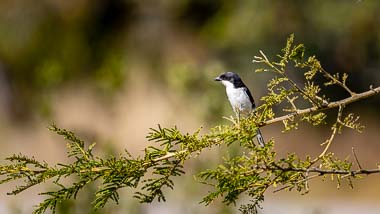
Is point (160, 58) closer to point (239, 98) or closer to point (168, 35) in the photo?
point (168, 35)

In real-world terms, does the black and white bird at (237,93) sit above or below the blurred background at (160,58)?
below

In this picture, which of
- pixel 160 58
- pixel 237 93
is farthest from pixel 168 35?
pixel 237 93

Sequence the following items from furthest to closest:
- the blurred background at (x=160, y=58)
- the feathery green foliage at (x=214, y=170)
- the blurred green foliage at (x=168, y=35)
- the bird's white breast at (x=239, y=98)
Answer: the blurred green foliage at (x=168, y=35)
the blurred background at (x=160, y=58)
the bird's white breast at (x=239, y=98)
the feathery green foliage at (x=214, y=170)

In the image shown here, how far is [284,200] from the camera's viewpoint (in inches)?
645

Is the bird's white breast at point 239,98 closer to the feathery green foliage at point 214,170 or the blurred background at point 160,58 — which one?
the feathery green foliage at point 214,170

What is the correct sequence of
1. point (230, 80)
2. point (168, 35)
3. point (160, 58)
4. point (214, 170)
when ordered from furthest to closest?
point (168, 35) < point (160, 58) < point (230, 80) < point (214, 170)

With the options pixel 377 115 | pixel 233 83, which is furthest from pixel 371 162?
pixel 233 83

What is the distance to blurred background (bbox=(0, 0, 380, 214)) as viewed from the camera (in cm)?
1563

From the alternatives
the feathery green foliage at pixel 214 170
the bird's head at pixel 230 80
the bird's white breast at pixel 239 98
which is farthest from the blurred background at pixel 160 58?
the feathery green foliage at pixel 214 170

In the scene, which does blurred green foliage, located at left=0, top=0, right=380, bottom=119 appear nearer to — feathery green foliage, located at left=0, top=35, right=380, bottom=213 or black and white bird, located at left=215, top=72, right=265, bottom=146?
black and white bird, located at left=215, top=72, right=265, bottom=146

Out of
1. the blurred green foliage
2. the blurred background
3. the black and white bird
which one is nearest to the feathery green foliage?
the black and white bird

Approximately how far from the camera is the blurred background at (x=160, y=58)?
15633 mm

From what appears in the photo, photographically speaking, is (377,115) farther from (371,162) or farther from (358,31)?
(358,31)

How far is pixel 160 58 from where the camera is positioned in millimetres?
20188
